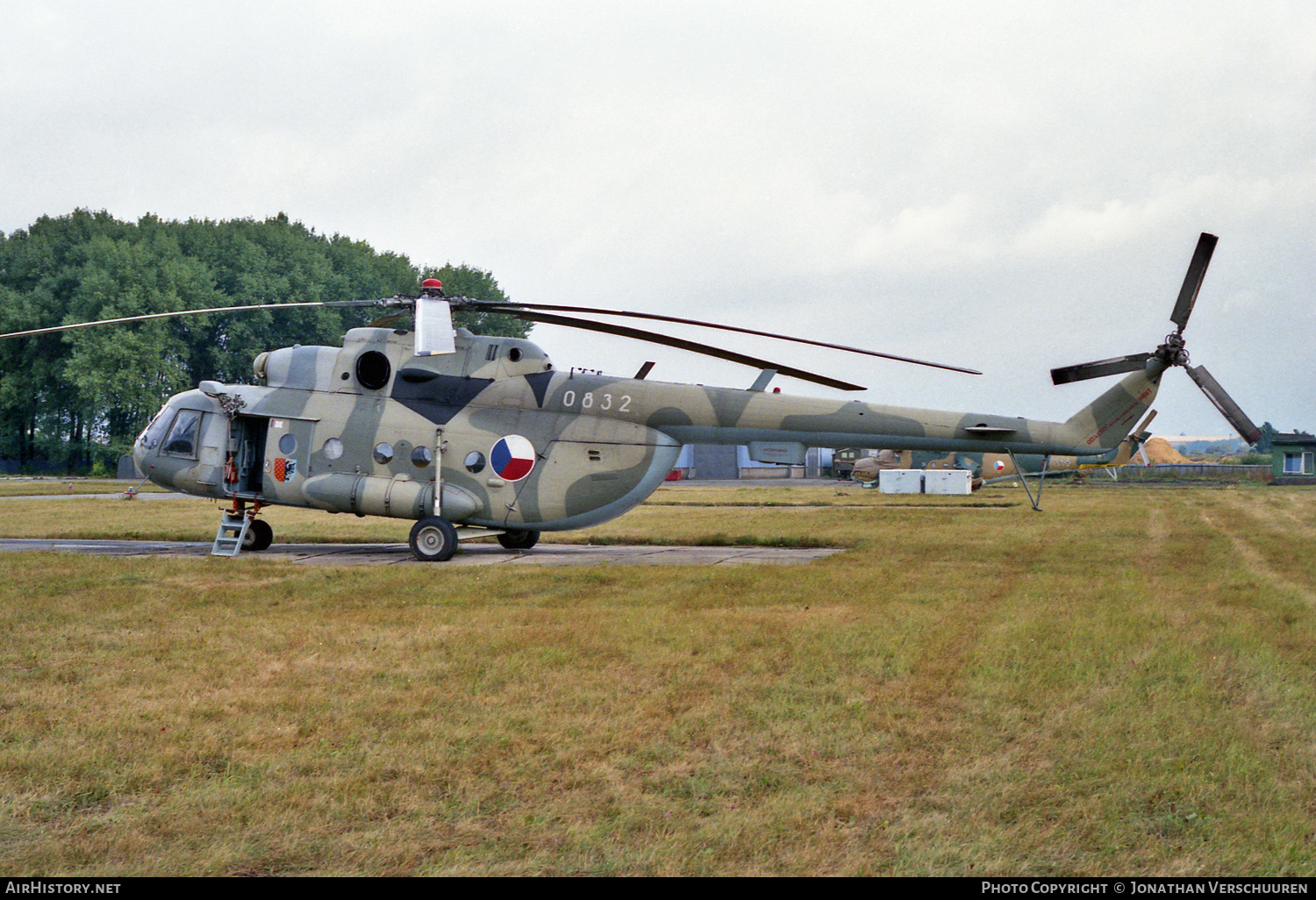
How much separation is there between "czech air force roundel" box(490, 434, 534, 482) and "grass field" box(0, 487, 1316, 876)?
11.0 feet

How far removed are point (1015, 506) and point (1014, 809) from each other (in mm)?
29567

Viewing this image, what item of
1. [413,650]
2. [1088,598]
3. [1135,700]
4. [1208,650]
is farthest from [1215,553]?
[413,650]

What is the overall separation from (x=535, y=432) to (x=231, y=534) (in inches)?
226

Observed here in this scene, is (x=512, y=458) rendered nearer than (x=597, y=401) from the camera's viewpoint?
Yes

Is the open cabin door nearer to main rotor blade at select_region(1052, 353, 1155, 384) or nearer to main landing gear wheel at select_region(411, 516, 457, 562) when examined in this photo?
main landing gear wheel at select_region(411, 516, 457, 562)

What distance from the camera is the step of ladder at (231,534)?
53.2 ft

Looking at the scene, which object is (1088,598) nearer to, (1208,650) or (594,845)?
(1208,650)

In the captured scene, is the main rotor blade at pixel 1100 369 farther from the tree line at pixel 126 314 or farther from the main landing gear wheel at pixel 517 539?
the tree line at pixel 126 314

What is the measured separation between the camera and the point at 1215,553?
17.1 m

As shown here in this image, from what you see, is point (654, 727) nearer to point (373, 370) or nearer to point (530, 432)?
point (530, 432)

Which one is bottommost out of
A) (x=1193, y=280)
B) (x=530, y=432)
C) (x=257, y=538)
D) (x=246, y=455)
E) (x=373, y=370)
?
(x=257, y=538)

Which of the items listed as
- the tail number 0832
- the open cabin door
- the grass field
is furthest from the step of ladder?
the tail number 0832

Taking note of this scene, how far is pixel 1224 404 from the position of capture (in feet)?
49.6

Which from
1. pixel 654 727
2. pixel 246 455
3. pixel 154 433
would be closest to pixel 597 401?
pixel 246 455
